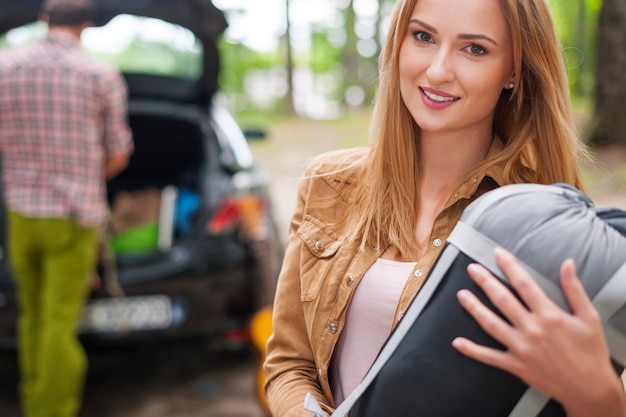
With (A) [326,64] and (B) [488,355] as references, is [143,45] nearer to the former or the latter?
(B) [488,355]

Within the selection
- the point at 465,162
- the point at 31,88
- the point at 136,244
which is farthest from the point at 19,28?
the point at 465,162

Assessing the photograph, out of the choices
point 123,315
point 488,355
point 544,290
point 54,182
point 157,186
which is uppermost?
point 544,290

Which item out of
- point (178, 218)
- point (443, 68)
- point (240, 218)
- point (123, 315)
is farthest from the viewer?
point (178, 218)

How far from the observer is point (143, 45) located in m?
4.71

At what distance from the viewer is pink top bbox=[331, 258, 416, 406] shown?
146 cm

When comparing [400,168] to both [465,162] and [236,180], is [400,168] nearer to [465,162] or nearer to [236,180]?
[465,162]

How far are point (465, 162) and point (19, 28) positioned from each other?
3367 mm

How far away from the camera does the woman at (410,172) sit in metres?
1.43

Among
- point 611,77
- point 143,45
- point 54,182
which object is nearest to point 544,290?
point 54,182

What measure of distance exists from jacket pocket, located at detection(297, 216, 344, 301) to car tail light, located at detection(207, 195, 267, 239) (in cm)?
197

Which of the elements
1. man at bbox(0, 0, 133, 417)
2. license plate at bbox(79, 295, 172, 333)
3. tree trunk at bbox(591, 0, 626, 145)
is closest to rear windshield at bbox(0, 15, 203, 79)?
man at bbox(0, 0, 133, 417)

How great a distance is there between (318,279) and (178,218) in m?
2.85

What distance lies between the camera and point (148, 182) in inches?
204

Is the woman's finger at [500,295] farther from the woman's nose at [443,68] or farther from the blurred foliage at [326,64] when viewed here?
the blurred foliage at [326,64]
